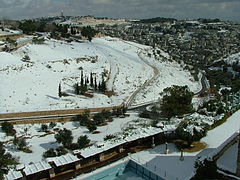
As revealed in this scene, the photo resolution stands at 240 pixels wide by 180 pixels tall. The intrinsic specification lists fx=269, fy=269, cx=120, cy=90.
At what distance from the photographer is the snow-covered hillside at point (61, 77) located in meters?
34.5

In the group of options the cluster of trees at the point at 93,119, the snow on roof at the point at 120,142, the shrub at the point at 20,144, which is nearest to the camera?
the snow on roof at the point at 120,142

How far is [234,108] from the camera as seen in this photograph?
27453 mm

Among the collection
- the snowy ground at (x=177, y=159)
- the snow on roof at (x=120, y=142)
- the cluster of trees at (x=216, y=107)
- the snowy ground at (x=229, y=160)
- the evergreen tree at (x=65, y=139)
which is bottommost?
the evergreen tree at (x=65, y=139)

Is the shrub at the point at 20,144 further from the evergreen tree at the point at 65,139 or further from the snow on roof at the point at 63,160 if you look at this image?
the snow on roof at the point at 63,160

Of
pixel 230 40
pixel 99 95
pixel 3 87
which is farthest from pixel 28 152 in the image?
pixel 230 40

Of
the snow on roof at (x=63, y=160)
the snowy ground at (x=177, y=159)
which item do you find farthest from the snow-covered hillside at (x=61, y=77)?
the snowy ground at (x=177, y=159)

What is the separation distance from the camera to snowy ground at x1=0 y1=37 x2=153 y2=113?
112 feet

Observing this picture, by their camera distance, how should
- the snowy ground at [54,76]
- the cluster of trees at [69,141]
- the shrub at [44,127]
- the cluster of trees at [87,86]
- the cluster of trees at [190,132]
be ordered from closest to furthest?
the cluster of trees at [190,132]
the cluster of trees at [69,141]
the shrub at [44,127]
the snowy ground at [54,76]
the cluster of trees at [87,86]

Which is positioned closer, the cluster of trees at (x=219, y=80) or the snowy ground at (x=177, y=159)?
the snowy ground at (x=177, y=159)

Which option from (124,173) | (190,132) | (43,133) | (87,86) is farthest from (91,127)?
(87,86)

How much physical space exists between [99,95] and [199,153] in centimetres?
2395

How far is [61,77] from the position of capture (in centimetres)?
4394

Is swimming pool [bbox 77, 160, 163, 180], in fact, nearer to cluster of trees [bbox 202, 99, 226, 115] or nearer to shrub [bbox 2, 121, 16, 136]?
cluster of trees [bbox 202, 99, 226, 115]

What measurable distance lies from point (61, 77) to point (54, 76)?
1.14 metres
